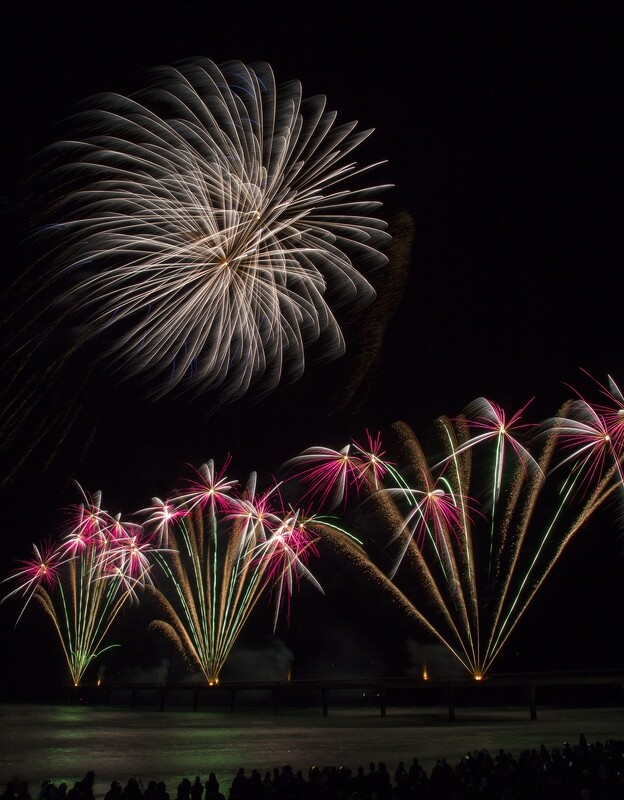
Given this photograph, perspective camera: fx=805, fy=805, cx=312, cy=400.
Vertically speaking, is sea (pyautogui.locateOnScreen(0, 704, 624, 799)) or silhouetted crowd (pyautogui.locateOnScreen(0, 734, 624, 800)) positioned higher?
silhouetted crowd (pyautogui.locateOnScreen(0, 734, 624, 800))

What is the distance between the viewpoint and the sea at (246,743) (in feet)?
65.0

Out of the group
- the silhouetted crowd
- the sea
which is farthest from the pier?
the silhouetted crowd

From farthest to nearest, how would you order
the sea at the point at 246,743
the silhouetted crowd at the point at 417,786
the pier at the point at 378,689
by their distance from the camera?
the pier at the point at 378,689 → the sea at the point at 246,743 → the silhouetted crowd at the point at 417,786

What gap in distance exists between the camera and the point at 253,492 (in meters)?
34.8

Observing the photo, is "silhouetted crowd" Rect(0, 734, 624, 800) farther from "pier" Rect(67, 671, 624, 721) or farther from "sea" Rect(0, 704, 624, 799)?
"pier" Rect(67, 671, 624, 721)

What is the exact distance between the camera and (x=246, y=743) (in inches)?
1046

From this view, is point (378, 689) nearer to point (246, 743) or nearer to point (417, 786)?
point (246, 743)

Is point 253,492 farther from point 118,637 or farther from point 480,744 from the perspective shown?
point 118,637

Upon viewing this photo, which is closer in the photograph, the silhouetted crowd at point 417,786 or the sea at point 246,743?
the silhouetted crowd at point 417,786

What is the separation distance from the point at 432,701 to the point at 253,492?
91.6 ft

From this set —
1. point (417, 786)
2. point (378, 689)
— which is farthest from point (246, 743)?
point (378, 689)

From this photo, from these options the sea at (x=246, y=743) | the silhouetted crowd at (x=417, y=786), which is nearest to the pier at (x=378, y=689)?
the sea at (x=246, y=743)

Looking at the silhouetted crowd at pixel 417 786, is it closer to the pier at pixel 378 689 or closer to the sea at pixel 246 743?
the sea at pixel 246 743

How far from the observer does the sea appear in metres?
19.8
